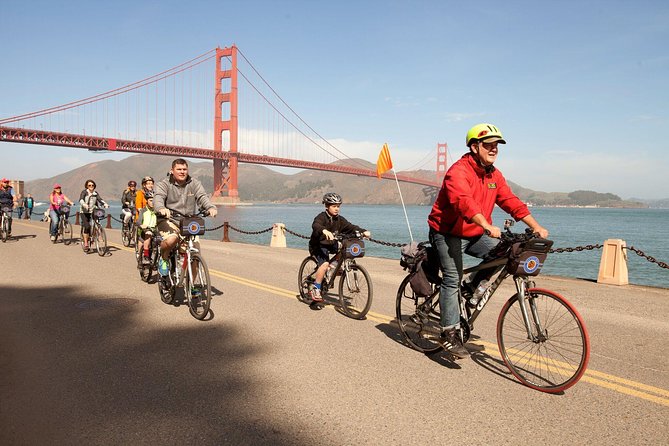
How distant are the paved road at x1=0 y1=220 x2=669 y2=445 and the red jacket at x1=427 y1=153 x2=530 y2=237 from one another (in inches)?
51.3

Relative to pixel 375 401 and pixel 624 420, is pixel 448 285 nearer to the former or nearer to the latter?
pixel 375 401

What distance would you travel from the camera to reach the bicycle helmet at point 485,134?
3.79 meters

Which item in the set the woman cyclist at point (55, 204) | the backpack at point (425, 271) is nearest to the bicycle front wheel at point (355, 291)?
the backpack at point (425, 271)

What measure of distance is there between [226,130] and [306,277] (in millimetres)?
83484

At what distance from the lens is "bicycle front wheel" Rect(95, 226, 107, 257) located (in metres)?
11.8

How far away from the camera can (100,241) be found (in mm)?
11938

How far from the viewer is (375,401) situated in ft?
11.1

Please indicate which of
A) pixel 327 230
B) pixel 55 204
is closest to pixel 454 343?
pixel 327 230

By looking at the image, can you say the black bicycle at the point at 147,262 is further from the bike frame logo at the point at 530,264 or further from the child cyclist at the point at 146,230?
the bike frame logo at the point at 530,264

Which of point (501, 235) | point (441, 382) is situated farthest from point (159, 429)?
point (501, 235)

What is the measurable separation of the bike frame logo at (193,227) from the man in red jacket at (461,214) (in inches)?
121

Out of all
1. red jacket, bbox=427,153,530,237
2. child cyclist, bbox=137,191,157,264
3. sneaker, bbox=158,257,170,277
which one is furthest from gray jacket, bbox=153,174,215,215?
red jacket, bbox=427,153,530,237

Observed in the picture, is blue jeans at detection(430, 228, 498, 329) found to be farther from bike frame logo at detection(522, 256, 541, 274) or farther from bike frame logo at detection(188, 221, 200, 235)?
bike frame logo at detection(188, 221, 200, 235)

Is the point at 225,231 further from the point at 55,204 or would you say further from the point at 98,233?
the point at 98,233
